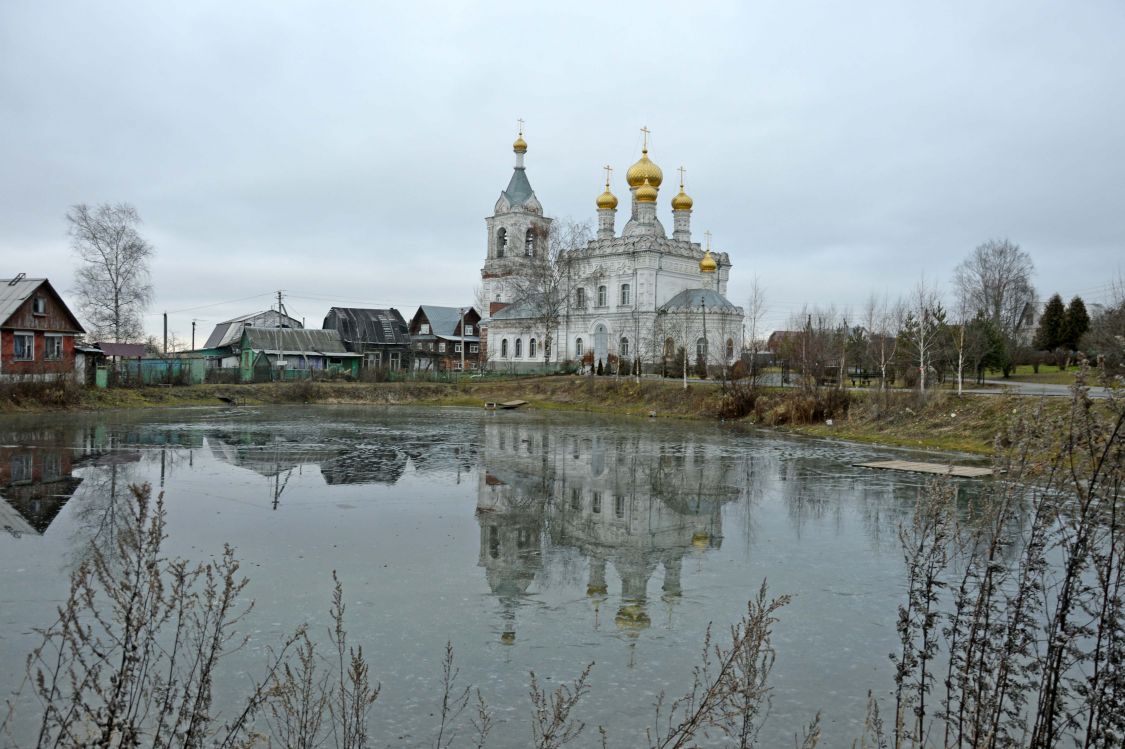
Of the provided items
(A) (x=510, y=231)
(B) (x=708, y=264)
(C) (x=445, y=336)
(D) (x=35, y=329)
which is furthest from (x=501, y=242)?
(D) (x=35, y=329)

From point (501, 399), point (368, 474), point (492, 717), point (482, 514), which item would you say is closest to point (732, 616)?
point (492, 717)

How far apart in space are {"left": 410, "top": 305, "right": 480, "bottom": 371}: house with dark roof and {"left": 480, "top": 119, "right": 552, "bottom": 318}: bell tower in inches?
103

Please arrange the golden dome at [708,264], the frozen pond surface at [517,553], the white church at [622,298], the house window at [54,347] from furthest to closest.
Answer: the golden dome at [708,264] < the white church at [622,298] < the house window at [54,347] < the frozen pond surface at [517,553]

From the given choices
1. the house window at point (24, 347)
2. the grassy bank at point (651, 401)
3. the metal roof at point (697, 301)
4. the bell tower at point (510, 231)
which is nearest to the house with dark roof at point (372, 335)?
the bell tower at point (510, 231)

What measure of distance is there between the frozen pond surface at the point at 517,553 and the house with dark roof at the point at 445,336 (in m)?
41.3

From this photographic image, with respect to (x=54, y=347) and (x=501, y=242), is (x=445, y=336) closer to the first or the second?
(x=501, y=242)

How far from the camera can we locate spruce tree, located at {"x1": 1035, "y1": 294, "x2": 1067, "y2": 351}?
4581cm

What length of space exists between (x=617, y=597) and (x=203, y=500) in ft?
25.8

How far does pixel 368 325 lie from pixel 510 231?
43.6ft

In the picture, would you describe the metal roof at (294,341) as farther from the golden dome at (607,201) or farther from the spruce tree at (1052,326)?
the spruce tree at (1052,326)

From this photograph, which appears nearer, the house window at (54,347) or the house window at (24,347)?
the house window at (24,347)

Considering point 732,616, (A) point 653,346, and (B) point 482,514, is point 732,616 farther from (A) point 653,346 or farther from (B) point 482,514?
(A) point 653,346

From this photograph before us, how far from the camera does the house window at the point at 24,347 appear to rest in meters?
33.7

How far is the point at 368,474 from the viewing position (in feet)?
51.6
